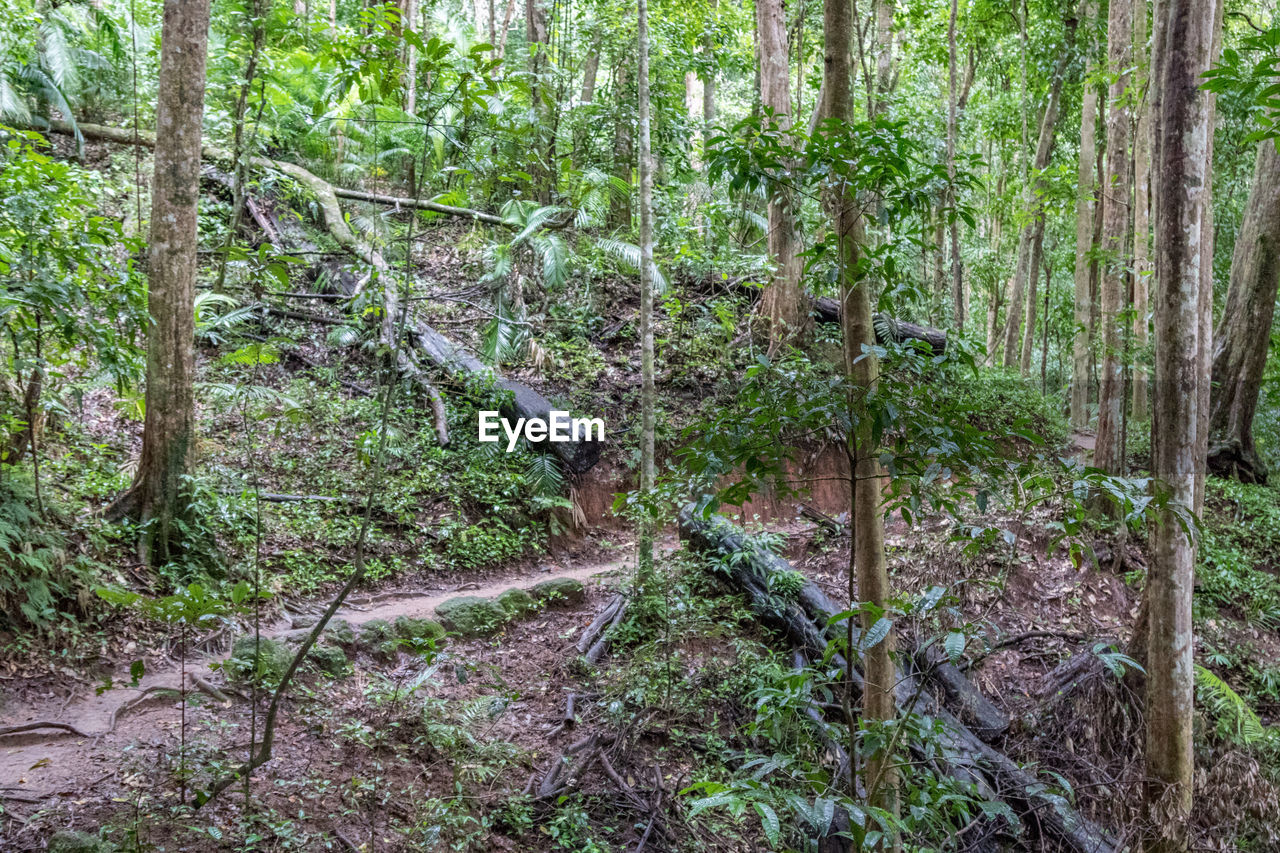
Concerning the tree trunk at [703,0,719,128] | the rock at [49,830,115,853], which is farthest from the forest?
the tree trunk at [703,0,719,128]

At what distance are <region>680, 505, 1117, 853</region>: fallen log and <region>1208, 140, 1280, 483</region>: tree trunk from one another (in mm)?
8589

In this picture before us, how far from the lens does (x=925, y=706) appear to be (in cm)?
573

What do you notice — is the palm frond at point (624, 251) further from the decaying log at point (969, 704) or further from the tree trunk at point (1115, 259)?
the decaying log at point (969, 704)

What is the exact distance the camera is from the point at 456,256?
13.2m

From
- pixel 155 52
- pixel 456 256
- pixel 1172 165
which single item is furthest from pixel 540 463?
pixel 155 52

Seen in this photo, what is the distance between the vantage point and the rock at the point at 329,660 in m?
5.53

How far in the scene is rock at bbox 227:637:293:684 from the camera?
16.1 feet

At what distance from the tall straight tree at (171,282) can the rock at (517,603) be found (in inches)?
110

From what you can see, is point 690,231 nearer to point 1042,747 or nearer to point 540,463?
point 540,463

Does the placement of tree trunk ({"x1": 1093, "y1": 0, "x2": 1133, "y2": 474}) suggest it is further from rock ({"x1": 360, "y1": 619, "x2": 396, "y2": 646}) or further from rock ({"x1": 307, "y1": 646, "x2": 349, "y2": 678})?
rock ({"x1": 307, "y1": 646, "x2": 349, "y2": 678})

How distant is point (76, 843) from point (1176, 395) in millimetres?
6157

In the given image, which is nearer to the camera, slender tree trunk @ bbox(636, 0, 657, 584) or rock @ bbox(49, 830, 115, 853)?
rock @ bbox(49, 830, 115, 853)

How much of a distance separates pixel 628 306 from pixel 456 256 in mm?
3116

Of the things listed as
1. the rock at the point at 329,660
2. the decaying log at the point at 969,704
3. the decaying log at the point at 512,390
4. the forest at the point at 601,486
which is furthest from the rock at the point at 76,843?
the decaying log at the point at 512,390
